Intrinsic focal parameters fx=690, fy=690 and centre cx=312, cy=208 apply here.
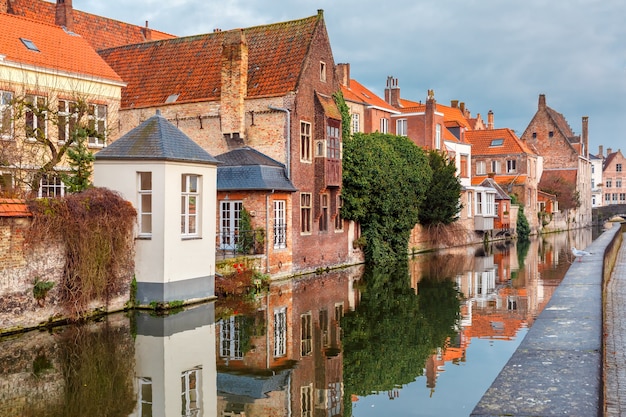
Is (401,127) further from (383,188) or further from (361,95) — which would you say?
(383,188)

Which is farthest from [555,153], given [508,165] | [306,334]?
[306,334]

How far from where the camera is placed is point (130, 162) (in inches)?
704

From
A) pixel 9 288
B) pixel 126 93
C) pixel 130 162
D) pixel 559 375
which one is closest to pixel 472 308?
pixel 130 162

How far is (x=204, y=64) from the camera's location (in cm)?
2959

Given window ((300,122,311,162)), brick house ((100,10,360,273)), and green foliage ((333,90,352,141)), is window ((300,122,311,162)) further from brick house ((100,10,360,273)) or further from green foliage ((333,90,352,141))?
green foliage ((333,90,352,141))

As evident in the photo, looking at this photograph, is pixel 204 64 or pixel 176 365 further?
pixel 204 64

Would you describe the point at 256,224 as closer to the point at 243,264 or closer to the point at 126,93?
the point at 243,264

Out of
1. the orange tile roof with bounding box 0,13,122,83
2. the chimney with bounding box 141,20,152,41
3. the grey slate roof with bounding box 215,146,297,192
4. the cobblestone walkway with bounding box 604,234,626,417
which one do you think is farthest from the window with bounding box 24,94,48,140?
the cobblestone walkway with bounding box 604,234,626,417

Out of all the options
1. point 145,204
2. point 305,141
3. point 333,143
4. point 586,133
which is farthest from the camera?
point 586,133

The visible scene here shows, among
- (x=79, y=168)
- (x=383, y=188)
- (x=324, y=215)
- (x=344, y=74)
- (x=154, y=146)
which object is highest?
(x=344, y=74)

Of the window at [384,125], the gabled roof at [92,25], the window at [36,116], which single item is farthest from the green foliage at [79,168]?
the window at [384,125]

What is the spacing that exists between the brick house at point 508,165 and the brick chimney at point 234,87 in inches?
1505

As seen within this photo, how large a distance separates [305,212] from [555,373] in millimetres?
21519

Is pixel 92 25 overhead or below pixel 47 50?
overhead
